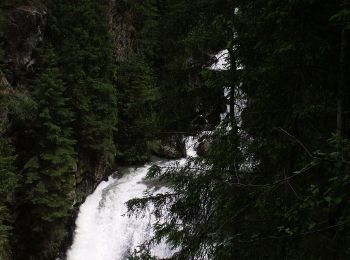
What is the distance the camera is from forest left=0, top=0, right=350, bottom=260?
3.45 metres

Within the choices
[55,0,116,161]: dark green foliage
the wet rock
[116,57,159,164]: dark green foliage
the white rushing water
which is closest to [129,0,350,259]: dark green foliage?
the white rushing water

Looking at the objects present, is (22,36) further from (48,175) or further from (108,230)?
(108,230)

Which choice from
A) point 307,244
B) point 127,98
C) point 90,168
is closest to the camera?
point 307,244

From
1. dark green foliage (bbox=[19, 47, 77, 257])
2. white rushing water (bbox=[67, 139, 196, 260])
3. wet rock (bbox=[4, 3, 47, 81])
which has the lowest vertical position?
white rushing water (bbox=[67, 139, 196, 260])

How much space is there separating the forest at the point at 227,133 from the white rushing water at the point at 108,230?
1.88 ft

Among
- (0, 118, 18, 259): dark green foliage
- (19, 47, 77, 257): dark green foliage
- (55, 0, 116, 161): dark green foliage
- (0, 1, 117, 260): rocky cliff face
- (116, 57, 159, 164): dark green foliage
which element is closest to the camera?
(0, 118, 18, 259): dark green foliage

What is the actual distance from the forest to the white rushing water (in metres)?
0.57

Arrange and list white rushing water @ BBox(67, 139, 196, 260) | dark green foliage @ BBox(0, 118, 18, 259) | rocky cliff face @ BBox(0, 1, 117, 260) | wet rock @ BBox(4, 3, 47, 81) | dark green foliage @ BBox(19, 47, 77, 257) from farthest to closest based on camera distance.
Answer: wet rock @ BBox(4, 3, 47, 81), rocky cliff face @ BBox(0, 1, 117, 260), white rushing water @ BBox(67, 139, 196, 260), dark green foliage @ BBox(19, 47, 77, 257), dark green foliage @ BBox(0, 118, 18, 259)

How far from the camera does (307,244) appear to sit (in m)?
3.43

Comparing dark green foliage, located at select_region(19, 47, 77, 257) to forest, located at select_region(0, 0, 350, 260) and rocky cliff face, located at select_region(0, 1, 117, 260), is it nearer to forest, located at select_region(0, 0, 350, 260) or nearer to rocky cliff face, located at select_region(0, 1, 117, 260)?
forest, located at select_region(0, 0, 350, 260)

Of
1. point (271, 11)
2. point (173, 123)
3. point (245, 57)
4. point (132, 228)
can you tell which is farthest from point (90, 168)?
point (271, 11)

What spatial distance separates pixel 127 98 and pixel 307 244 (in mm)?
20059

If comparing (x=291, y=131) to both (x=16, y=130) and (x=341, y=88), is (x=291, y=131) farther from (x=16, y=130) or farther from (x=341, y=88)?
(x=16, y=130)

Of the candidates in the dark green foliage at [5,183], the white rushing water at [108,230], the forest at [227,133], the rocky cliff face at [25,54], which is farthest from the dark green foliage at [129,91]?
the dark green foliage at [5,183]
